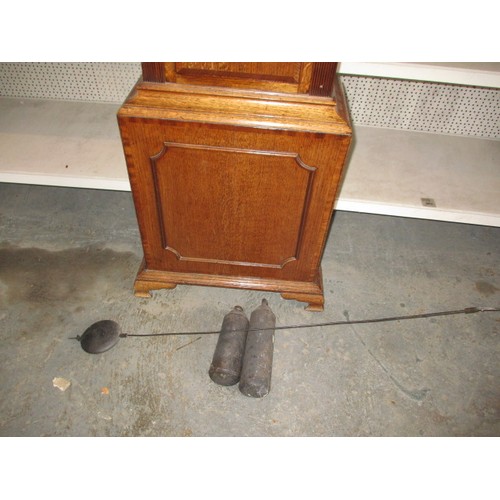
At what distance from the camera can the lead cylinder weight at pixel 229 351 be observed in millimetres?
1335

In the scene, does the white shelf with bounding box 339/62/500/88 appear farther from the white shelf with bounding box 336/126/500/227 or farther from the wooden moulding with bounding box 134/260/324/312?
the wooden moulding with bounding box 134/260/324/312

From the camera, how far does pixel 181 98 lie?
3.36 feet

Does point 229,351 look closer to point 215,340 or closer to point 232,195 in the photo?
point 215,340

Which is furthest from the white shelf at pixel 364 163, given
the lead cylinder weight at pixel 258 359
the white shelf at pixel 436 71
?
the lead cylinder weight at pixel 258 359

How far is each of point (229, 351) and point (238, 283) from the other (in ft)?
0.97

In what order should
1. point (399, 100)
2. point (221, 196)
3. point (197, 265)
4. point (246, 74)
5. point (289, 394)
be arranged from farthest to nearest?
point (399, 100), point (197, 265), point (289, 394), point (221, 196), point (246, 74)

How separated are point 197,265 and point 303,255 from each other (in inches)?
16.9

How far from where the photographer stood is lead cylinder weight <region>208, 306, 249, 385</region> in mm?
1335

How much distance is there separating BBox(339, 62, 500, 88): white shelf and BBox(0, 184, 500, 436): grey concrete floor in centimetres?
90


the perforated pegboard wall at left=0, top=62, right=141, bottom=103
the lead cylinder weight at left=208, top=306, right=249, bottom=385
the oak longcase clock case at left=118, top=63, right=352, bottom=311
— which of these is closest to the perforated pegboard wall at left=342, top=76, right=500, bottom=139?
the oak longcase clock case at left=118, top=63, right=352, bottom=311
